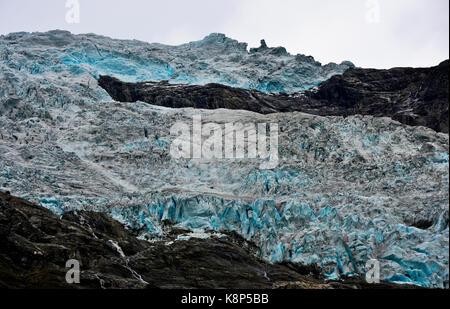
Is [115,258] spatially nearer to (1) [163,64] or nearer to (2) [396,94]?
(2) [396,94]

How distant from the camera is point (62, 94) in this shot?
68812 mm

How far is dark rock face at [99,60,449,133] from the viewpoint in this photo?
237ft

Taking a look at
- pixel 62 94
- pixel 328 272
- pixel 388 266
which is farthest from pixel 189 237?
pixel 62 94

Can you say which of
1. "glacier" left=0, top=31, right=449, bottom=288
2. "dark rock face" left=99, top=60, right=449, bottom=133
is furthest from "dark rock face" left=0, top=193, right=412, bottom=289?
"dark rock face" left=99, top=60, right=449, bottom=133

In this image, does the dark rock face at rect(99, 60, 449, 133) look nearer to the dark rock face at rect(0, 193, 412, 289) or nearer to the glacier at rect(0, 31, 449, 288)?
the glacier at rect(0, 31, 449, 288)

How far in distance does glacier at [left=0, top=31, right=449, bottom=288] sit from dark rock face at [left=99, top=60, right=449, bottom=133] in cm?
806

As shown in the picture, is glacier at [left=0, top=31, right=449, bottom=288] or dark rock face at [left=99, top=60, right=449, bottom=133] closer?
glacier at [left=0, top=31, right=449, bottom=288]

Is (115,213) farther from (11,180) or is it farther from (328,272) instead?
(328,272)

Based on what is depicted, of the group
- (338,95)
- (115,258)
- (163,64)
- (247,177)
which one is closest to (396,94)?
(338,95)

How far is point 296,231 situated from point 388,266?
7.99m

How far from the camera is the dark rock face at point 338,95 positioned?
72.2m

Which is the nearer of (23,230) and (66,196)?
(23,230)

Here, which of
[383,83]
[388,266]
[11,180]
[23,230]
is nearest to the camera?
[23,230]
